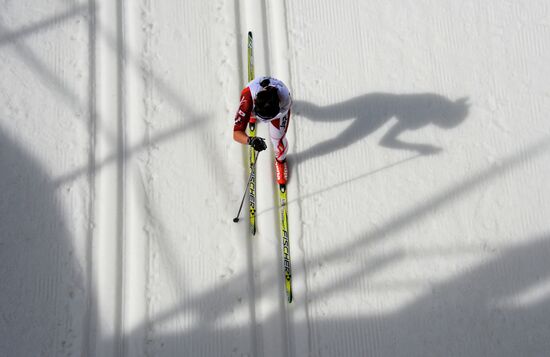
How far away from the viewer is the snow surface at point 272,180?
3.52 metres

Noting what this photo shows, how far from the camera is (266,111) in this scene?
276 centimetres

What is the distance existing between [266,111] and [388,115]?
67.1 inches

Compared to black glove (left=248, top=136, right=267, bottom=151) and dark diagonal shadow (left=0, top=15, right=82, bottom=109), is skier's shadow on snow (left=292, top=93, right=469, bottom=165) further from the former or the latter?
dark diagonal shadow (left=0, top=15, right=82, bottom=109)

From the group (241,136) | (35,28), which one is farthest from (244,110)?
(35,28)

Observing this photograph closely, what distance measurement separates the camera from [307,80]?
405 cm

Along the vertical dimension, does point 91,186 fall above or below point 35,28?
below

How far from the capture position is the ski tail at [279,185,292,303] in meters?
3.59

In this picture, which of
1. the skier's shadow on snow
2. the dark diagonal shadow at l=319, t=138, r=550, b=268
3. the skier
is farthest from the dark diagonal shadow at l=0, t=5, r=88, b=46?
the dark diagonal shadow at l=319, t=138, r=550, b=268

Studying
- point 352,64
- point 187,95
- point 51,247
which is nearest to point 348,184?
point 352,64

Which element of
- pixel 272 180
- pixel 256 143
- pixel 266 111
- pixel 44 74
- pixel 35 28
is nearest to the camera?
pixel 266 111

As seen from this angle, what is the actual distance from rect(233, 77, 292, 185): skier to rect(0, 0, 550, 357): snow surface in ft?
1.35

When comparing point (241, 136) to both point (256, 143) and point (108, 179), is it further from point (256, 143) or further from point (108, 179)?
point (108, 179)

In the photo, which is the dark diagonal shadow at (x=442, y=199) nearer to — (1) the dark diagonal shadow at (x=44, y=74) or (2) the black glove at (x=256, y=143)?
(2) the black glove at (x=256, y=143)

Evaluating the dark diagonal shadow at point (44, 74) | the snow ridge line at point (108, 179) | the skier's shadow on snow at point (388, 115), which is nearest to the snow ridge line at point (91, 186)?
the snow ridge line at point (108, 179)
